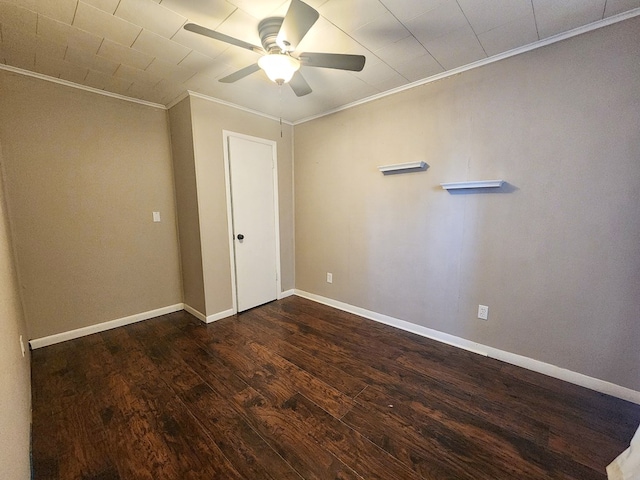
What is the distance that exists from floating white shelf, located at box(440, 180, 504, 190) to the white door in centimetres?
207

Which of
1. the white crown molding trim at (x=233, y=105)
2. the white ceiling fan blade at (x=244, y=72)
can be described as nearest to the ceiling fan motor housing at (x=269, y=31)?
the white ceiling fan blade at (x=244, y=72)

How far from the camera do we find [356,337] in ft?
8.59

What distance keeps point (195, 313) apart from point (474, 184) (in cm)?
317

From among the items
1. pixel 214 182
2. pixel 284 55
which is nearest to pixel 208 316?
pixel 214 182

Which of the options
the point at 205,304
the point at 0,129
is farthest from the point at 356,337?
the point at 0,129

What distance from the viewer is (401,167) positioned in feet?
8.23

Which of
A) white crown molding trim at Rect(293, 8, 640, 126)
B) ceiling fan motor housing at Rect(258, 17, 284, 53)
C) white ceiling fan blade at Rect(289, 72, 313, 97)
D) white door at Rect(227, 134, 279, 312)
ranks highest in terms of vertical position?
white crown molding trim at Rect(293, 8, 640, 126)

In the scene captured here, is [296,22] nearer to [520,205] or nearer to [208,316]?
[520,205]

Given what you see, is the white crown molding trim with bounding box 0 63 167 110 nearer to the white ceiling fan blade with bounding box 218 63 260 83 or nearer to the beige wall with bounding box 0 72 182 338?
the beige wall with bounding box 0 72 182 338

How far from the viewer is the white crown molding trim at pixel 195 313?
2.95 meters

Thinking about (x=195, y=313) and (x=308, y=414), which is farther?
(x=195, y=313)

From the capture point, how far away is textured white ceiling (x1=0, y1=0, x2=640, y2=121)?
1495mm

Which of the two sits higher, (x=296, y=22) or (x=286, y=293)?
(x=296, y=22)

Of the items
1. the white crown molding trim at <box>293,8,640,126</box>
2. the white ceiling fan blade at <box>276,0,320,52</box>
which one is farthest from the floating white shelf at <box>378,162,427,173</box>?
the white ceiling fan blade at <box>276,0,320,52</box>
